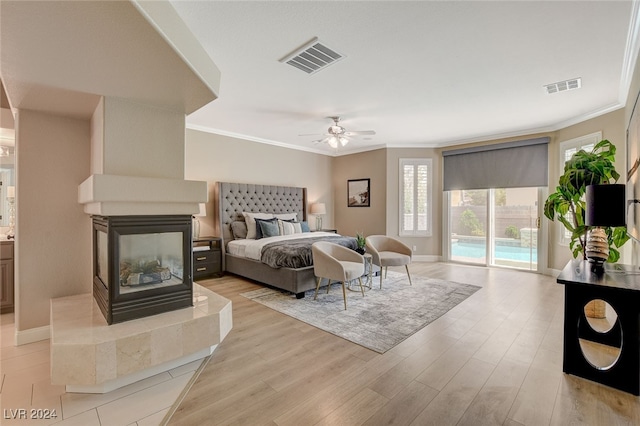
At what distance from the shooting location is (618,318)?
2.08m

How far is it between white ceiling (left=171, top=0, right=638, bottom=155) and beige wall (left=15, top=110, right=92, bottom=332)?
5.60ft

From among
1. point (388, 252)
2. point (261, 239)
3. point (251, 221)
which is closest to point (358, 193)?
point (388, 252)

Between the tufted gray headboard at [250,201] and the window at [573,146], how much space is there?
503 cm

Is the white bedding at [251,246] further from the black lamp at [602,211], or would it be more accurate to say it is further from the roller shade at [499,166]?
the black lamp at [602,211]

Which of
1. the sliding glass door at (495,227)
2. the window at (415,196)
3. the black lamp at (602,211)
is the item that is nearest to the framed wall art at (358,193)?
the window at (415,196)

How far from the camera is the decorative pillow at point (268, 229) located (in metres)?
5.37

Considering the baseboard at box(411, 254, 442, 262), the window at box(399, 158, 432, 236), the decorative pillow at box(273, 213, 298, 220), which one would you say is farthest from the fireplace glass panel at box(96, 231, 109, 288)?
the baseboard at box(411, 254, 442, 262)

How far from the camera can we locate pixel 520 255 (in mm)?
5773

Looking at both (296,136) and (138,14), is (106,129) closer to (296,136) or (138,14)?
(138,14)

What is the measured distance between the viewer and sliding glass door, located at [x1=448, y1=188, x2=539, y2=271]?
5660mm

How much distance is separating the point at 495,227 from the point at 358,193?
309 cm

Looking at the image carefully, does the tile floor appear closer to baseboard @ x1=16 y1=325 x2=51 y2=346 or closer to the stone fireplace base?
the stone fireplace base

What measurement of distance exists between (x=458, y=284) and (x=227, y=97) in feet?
14.8

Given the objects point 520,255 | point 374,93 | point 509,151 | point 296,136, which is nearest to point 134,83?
point 374,93
